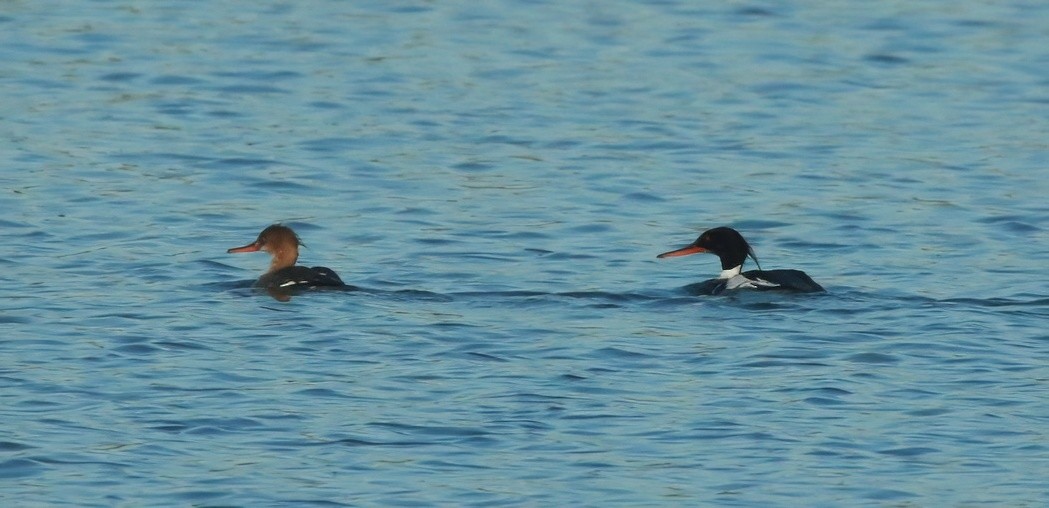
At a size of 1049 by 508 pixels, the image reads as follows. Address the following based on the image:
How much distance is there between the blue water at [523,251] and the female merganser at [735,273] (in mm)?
140

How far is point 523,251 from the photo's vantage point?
14828 mm

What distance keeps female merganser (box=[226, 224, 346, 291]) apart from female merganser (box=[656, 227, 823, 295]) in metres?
2.45

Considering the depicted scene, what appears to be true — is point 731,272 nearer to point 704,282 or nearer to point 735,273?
point 735,273

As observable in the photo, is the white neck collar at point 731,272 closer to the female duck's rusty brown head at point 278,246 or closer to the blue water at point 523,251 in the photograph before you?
the blue water at point 523,251

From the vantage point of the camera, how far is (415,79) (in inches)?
821

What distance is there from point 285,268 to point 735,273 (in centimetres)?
310

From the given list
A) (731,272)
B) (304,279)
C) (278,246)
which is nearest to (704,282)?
(731,272)

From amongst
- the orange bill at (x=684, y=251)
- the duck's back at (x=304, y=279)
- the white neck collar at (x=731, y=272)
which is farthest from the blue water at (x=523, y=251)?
the white neck collar at (x=731, y=272)

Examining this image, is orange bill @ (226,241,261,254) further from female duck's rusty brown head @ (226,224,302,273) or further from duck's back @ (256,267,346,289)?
duck's back @ (256,267,346,289)

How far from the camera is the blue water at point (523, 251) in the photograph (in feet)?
31.0

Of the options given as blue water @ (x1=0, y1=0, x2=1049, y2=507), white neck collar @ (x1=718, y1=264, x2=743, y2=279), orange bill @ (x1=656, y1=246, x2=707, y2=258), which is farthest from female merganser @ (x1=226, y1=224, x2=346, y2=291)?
white neck collar @ (x1=718, y1=264, x2=743, y2=279)

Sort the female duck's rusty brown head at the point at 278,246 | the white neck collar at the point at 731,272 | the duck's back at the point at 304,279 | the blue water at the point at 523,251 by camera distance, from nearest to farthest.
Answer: the blue water at the point at 523,251 → the duck's back at the point at 304,279 → the white neck collar at the point at 731,272 → the female duck's rusty brown head at the point at 278,246

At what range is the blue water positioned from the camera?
944 cm

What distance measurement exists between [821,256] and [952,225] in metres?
1.49
